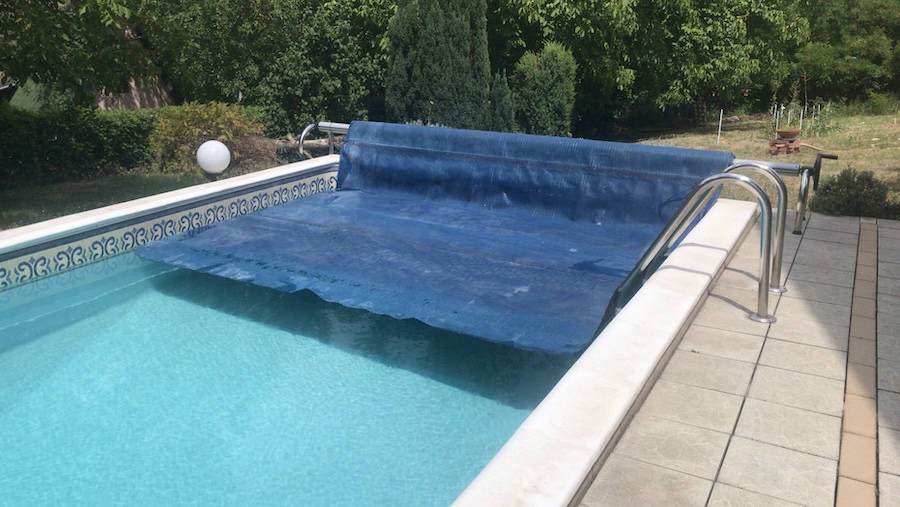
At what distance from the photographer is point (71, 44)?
677 cm

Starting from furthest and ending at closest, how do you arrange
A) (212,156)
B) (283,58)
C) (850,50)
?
(850,50) → (283,58) → (212,156)

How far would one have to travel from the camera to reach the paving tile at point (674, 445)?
98.0 inches

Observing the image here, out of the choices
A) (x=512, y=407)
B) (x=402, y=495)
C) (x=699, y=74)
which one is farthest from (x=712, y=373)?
(x=699, y=74)

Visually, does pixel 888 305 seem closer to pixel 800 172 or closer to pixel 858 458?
pixel 800 172

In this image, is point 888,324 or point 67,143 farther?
point 67,143

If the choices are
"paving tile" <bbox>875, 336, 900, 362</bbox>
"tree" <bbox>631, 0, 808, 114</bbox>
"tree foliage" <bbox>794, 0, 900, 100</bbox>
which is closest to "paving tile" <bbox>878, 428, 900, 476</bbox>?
"paving tile" <bbox>875, 336, 900, 362</bbox>

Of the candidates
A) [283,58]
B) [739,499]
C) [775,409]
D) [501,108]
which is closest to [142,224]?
[775,409]

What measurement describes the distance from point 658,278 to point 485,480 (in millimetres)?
1931

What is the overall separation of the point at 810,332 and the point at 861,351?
0.79 ft

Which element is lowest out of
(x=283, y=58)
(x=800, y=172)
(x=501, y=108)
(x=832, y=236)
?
(x=832, y=236)

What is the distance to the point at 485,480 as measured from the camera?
2229 millimetres

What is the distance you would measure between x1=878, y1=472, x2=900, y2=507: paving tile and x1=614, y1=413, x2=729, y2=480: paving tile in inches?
19.1

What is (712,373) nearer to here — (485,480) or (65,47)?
(485,480)


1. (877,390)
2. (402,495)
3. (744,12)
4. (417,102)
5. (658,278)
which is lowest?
(402,495)
